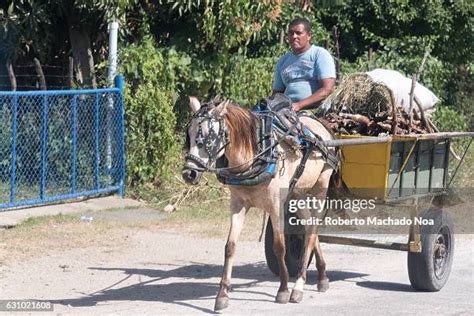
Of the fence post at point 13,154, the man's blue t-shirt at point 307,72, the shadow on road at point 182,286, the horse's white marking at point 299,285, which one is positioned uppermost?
the man's blue t-shirt at point 307,72

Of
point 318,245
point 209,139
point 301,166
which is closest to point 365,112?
point 301,166

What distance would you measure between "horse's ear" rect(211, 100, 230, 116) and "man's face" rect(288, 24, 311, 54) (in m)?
1.58

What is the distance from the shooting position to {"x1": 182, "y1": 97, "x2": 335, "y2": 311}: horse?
7164 mm

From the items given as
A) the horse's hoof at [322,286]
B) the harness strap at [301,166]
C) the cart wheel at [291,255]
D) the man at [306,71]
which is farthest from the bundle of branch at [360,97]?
the horse's hoof at [322,286]

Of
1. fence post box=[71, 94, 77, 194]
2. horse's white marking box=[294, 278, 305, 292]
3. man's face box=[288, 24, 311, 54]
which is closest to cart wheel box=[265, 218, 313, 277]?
horse's white marking box=[294, 278, 305, 292]

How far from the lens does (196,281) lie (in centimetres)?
Result: 902

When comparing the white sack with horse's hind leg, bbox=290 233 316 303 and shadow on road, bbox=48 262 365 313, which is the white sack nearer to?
horse's hind leg, bbox=290 233 316 303

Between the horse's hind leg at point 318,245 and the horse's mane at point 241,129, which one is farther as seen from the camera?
the horse's hind leg at point 318,245

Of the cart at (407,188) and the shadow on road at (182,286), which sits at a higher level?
the cart at (407,188)

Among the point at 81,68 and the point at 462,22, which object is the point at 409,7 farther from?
the point at 81,68

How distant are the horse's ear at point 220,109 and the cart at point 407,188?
116 centimetres

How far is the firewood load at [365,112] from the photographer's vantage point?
857 centimetres

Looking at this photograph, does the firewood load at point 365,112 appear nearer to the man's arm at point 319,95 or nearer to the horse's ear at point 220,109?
the man's arm at point 319,95

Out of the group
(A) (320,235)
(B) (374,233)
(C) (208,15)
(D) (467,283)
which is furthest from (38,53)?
(D) (467,283)
